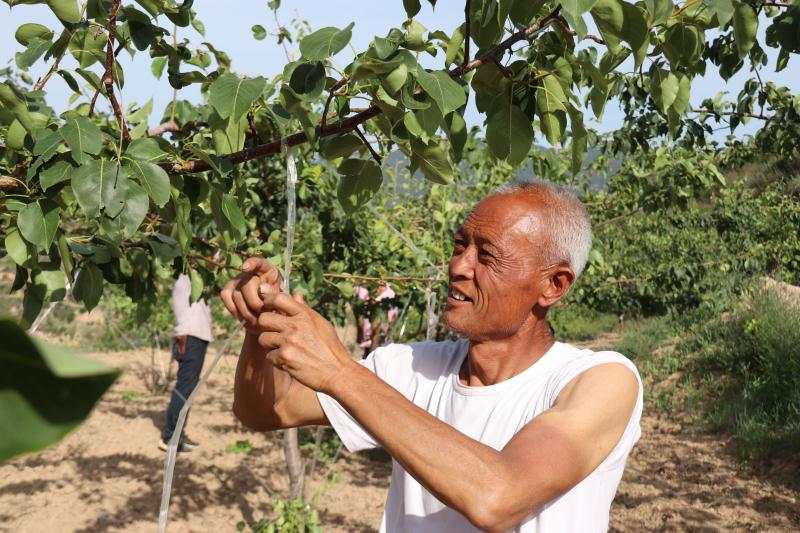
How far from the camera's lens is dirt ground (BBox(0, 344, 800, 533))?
16.1ft

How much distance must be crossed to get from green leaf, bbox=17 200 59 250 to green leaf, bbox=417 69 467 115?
63 cm

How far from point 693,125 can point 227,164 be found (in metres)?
3.37

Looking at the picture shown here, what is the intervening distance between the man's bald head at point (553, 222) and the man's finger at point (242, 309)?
0.53m

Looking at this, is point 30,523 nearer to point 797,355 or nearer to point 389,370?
point 389,370

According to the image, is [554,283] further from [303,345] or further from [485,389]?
[303,345]

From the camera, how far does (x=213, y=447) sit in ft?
20.4

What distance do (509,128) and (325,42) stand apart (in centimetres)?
34

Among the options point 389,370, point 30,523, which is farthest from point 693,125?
point 30,523

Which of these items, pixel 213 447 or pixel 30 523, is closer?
pixel 30 523

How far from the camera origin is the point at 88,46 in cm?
154

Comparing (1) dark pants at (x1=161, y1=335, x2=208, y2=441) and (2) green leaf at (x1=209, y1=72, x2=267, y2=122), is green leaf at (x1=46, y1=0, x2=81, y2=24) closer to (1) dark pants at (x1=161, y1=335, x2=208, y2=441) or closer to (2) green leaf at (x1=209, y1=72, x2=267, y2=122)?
(2) green leaf at (x1=209, y1=72, x2=267, y2=122)

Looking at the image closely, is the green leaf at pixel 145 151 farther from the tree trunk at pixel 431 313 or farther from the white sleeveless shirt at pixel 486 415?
the tree trunk at pixel 431 313

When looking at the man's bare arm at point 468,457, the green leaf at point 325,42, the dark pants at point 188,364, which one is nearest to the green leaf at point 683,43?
the green leaf at point 325,42

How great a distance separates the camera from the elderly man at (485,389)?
1169mm
